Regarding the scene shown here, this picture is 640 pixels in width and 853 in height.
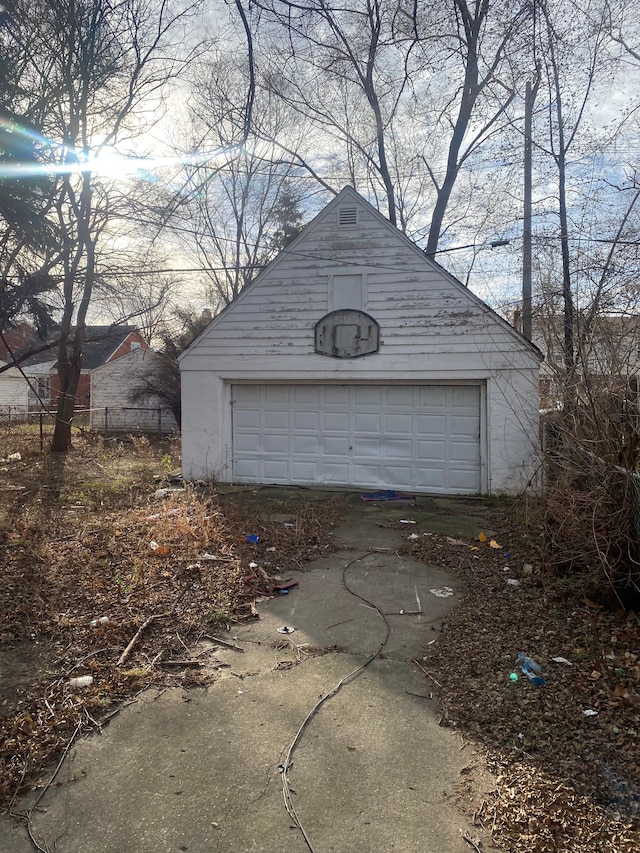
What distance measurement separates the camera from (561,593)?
5.19m

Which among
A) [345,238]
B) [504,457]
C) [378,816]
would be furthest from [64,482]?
[378,816]

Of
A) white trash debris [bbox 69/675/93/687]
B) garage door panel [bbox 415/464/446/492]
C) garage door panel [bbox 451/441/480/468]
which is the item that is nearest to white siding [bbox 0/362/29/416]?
garage door panel [bbox 415/464/446/492]

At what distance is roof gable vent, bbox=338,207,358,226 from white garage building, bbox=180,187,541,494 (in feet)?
0.07

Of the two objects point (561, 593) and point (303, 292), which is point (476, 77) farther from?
point (561, 593)

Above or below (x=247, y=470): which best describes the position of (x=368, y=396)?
above

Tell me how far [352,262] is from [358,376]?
2339mm

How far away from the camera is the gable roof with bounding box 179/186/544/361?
10.4 m

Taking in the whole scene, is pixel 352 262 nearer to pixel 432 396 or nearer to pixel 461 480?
pixel 432 396

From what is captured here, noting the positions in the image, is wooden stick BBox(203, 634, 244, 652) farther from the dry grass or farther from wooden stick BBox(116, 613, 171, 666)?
wooden stick BBox(116, 613, 171, 666)

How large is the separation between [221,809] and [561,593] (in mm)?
3823

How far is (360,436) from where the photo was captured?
11398mm

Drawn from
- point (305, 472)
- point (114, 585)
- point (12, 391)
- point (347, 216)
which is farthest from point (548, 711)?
point (12, 391)

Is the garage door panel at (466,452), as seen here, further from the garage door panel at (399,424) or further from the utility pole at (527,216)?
the utility pole at (527,216)

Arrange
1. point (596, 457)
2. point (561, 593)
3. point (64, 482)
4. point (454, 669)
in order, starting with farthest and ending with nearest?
1. point (64, 482)
2. point (561, 593)
3. point (596, 457)
4. point (454, 669)
